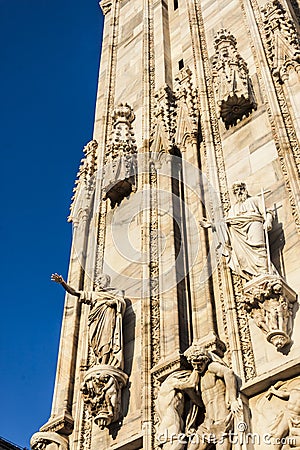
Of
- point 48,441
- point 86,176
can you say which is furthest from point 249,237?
point 86,176

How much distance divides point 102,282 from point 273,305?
3502mm

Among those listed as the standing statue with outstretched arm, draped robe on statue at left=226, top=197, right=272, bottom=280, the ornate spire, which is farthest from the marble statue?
the ornate spire

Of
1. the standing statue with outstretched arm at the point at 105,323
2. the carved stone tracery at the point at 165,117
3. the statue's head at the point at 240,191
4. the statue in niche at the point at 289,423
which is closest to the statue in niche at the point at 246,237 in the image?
the statue's head at the point at 240,191

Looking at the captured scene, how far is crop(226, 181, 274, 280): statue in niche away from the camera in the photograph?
316 inches

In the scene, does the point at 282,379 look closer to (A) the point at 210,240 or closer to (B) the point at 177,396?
(B) the point at 177,396

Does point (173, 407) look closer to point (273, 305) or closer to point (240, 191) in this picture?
point (273, 305)

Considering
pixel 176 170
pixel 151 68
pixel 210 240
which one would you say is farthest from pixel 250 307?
pixel 151 68

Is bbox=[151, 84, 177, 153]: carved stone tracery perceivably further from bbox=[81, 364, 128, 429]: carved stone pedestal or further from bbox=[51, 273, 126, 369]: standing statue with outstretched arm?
bbox=[81, 364, 128, 429]: carved stone pedestal

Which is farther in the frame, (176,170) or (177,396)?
(176,170)

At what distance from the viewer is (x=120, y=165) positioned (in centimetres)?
1216

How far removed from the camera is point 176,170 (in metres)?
11.1

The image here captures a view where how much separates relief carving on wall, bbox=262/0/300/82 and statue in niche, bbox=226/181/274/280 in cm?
276

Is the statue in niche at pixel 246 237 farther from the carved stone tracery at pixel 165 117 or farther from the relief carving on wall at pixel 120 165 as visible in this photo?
the relief carving on wall at pixel 120 165

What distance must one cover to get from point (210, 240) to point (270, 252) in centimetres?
135
